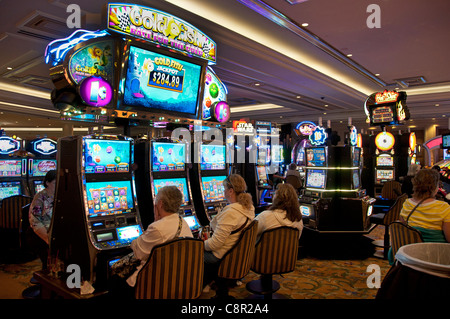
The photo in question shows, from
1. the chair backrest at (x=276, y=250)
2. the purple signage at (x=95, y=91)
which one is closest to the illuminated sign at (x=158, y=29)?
the purple signage at (x=95, y=91)

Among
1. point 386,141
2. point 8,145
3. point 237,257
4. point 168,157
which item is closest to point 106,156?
point 168,157

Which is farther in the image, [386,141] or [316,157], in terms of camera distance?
[386,141]

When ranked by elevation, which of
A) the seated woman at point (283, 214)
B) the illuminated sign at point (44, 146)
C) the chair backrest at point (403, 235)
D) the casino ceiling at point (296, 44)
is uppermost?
the casino ceiling at point (296, 44)

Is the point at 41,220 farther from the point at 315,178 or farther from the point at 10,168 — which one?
the point at 315,178

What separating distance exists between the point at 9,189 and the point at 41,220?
2.82 m

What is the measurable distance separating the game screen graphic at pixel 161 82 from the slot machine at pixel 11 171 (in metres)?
3.76

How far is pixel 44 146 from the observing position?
6.08 m

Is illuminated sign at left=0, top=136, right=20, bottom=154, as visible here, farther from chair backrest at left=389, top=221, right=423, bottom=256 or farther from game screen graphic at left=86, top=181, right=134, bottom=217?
chair backrest at left=389, top=221, right=423, bottom=256

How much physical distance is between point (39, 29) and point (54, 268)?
3.50 metres

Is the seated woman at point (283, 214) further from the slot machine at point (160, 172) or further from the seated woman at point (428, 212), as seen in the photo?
the seated woman at point (428, 212)

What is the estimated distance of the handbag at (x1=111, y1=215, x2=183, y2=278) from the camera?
2.30m

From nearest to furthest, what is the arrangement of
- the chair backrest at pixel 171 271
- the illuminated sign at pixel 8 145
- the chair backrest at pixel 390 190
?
1. the chair backrest at pixel 171 271
2. the illuminated sign at pixel 8 145
3. the chair backrest at pixel 390 190

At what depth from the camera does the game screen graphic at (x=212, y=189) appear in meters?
3.98

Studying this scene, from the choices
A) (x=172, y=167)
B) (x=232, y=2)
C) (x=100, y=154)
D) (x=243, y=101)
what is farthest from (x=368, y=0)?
(x=243, y=101)
